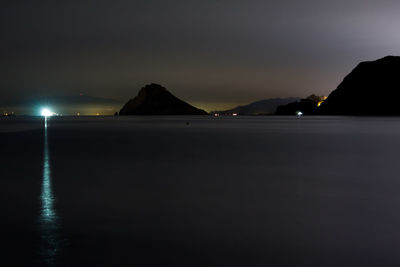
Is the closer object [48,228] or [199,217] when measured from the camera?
[48,228]

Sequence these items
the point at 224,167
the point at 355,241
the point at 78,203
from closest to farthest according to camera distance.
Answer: the point at 355,241 < the point at 78,203 < the point at 224,167

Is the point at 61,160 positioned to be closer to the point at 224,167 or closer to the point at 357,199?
the point at 224,167

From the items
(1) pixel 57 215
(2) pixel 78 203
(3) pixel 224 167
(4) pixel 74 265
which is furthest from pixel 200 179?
(4) pixel 74 265

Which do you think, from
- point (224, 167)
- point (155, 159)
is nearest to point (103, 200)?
point (224, 167)

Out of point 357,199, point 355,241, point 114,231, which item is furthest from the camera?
point 357,199

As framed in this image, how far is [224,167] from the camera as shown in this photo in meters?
21.6

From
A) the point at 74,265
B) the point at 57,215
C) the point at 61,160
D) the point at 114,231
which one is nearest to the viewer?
the point at 74,265

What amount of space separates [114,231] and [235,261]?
3026mm

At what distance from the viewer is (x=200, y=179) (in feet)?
57.2

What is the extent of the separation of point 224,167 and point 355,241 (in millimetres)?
13225

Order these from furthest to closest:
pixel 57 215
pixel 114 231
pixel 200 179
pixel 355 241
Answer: pixel 200 179
pixel 57 215
pixel 114 231
pixel 355 241

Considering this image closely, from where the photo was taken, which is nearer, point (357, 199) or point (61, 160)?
point (357, 199)

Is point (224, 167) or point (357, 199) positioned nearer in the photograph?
point (357, 199)

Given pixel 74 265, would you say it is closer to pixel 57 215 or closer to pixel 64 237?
pixel 64 237
